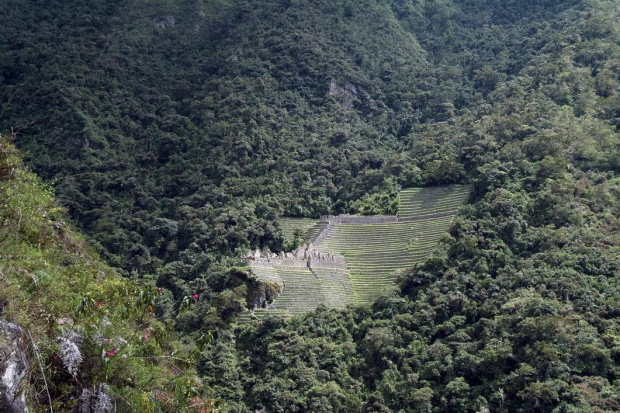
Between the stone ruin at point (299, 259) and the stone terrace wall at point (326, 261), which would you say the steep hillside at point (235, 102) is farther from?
the stone terrace wall at point (326, 261)

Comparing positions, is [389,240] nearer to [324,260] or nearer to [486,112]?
[324,260]

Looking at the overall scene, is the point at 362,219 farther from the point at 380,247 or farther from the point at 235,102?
the point at 235,102

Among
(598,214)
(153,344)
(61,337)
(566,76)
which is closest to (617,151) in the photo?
(598,214)

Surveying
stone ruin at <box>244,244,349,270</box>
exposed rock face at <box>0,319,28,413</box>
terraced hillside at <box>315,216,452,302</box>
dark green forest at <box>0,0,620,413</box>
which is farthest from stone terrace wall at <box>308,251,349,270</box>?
exposed rock face at <box>0,319,28,413</box>

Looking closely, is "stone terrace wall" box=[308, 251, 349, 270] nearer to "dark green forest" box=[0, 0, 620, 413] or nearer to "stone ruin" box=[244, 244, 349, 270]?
"stone ruin" box=[244, 244, 349, 270]

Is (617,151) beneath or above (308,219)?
above

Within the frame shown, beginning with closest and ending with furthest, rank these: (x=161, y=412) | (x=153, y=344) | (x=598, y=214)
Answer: (x=161, y=412)
(x=153, y=344)
(x=598, y=214)
